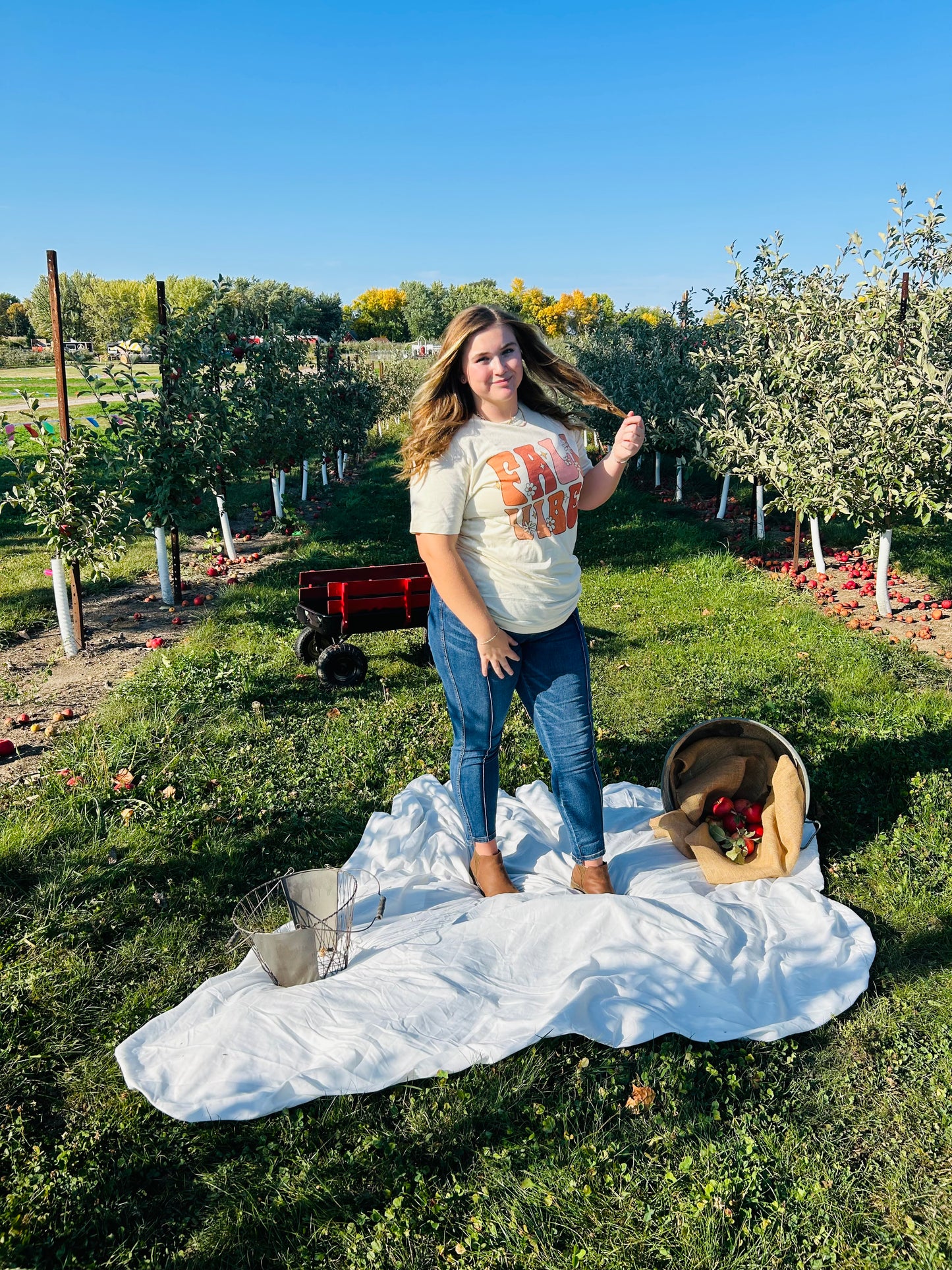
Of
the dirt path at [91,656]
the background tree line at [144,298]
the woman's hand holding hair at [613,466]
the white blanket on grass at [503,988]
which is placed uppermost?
the background tree line at [144,298]

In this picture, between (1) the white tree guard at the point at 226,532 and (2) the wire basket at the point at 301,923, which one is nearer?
(2) the wire basket at the point at 301,923

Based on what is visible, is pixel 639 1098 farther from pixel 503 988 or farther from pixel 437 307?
pixel 437 307

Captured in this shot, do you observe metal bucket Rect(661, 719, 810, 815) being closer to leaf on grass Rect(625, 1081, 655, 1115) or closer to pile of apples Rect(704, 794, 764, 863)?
pile of apples Rect(704, 794, 764, 863)

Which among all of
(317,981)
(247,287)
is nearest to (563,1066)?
(317,981)

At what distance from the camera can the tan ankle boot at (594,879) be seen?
3.31 m

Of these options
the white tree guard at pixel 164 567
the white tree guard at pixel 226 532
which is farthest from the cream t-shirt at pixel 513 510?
the white tree guard at pixel 226 532

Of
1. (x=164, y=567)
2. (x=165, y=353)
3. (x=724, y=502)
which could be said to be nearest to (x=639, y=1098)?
(x=164, y=567)

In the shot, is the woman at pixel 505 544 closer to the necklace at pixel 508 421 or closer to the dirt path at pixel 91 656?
the necklace at pixel 508 421

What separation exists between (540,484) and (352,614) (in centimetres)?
300

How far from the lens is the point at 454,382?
298cm

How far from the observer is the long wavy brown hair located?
2906 millimetres

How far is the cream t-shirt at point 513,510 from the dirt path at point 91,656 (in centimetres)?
294

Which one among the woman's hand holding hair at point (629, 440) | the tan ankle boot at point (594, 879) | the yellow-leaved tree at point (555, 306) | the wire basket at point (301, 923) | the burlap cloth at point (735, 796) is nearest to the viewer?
the wire basket at point (301, 923)

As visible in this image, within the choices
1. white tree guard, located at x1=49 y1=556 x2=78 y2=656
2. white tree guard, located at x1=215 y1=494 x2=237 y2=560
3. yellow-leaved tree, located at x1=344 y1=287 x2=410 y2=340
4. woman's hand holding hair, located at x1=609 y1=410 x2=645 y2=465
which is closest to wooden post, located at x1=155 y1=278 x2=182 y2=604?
white tree guard, located at x1=215 y1=494 x2=237 y2=560
